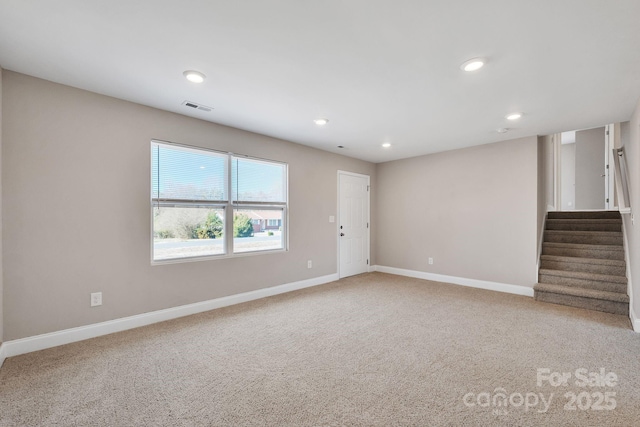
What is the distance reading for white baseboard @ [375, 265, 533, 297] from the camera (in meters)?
4.42

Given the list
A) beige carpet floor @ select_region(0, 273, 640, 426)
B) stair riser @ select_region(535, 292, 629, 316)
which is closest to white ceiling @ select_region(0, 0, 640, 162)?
stair riser @ select_region(535, 292, 629, 316)

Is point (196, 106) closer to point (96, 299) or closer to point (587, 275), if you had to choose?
point (96, 299)

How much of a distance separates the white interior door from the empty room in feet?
2.41

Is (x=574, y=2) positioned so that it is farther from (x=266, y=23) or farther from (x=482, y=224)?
(x=482, y=224)

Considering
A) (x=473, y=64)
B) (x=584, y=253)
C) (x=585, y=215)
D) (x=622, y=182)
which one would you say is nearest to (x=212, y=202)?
(x=473, y=64)

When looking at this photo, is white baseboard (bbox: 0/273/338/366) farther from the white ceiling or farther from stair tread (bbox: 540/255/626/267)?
stair tread (bbox: 540/255/626/267)

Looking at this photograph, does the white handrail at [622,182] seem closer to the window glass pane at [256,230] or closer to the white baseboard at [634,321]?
the white baseboard at [634,321]

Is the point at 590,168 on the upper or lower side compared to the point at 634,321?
upper

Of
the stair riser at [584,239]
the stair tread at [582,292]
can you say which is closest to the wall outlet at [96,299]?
the stair tread at [582,292]

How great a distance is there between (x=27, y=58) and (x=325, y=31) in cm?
238

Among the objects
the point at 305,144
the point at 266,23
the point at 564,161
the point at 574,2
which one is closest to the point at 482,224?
the point at 305,144

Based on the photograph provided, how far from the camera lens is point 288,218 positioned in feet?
15.1

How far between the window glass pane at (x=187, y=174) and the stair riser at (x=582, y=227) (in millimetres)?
5739

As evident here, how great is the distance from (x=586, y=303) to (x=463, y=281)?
63.4 inches
